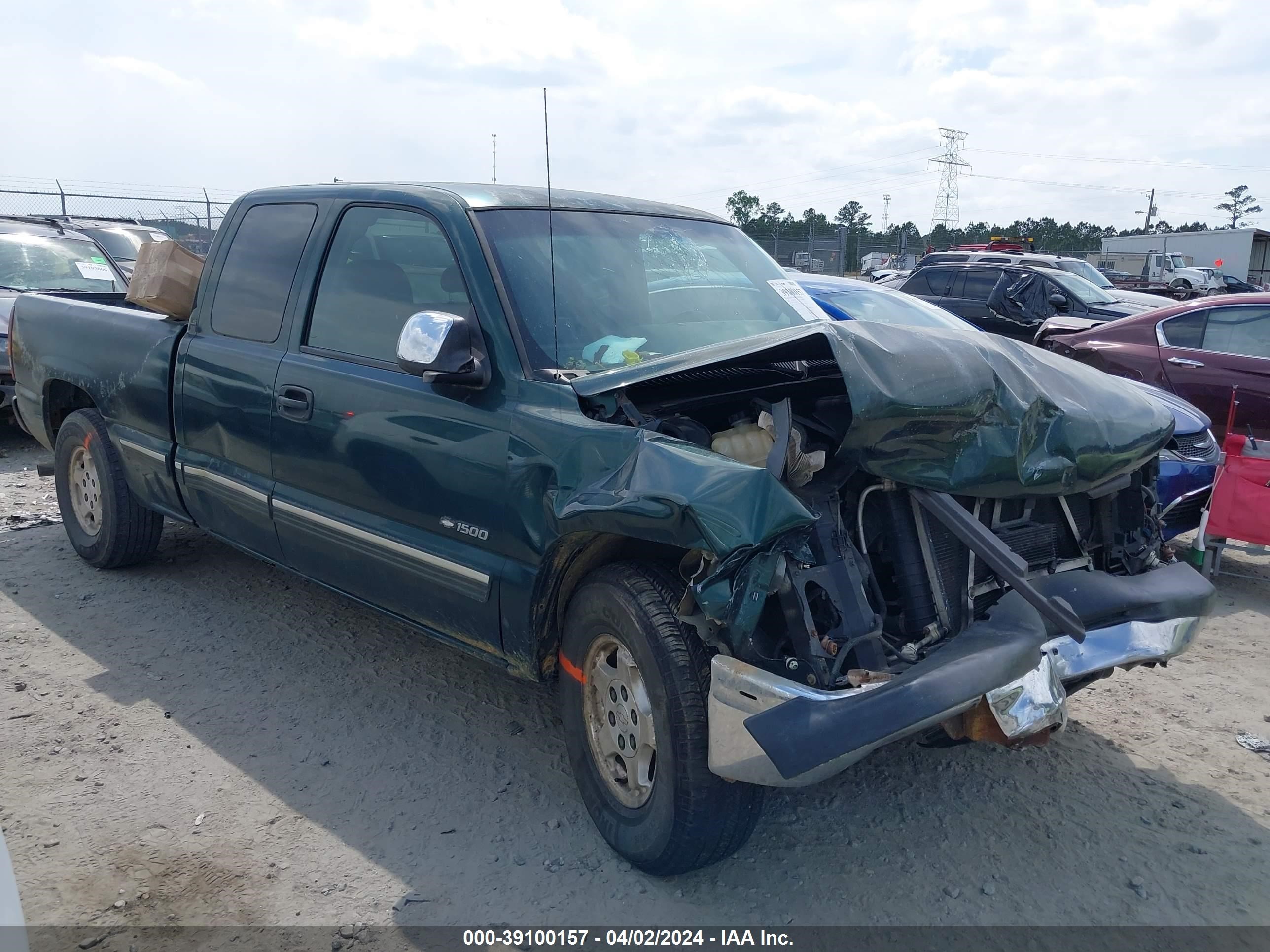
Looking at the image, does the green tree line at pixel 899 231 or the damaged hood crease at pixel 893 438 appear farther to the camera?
the green tree line at pixel 899 231

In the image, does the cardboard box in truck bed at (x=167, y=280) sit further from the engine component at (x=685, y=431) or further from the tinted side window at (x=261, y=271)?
the engine component at (x=685, y=431)

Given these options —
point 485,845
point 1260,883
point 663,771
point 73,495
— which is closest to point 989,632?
point 663,771

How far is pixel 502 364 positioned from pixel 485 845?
1.54 meters

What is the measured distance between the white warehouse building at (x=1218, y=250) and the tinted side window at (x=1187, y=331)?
117 ft

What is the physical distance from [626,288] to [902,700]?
187 cm

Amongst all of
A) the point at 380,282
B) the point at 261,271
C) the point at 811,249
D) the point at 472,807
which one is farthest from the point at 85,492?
the point at 811,249

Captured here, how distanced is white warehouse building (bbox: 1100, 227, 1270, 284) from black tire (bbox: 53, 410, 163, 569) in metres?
41.2

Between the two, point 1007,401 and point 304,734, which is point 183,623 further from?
point 1007,401

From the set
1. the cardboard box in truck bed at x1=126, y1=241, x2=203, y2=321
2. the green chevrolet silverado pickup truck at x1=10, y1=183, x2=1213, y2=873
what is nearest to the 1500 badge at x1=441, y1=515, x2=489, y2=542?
the green chevrolet silverado pickup truck at x1=10, y1=183, x2=1213, y2=873

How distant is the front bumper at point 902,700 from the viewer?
7.88 feet

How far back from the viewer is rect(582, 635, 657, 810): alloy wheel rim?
2.90 metres

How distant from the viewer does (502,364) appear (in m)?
3.21

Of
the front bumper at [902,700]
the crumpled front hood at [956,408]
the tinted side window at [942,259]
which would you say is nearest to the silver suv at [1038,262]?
the tinted side window at [942,259]

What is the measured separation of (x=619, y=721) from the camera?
9.88 ft
